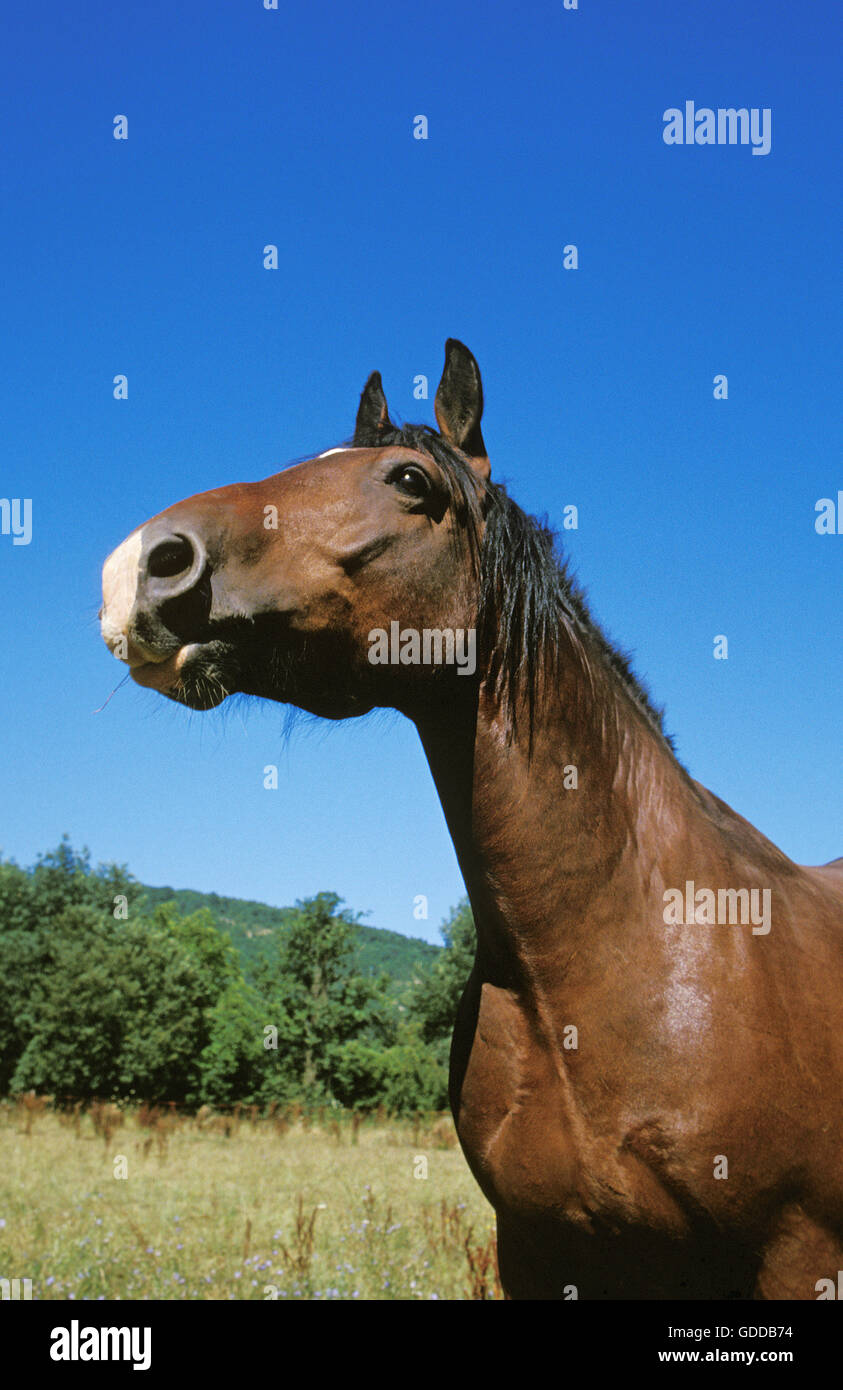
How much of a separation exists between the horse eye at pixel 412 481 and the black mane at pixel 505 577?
10 cm

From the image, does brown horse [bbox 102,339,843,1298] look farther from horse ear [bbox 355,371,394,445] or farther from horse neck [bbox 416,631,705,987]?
horse ear [bbox 355,371,394,445]

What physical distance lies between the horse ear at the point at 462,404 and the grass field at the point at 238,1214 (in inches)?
155

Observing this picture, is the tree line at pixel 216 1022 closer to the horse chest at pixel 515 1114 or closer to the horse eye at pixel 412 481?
the horse chest at pixel 515 1114

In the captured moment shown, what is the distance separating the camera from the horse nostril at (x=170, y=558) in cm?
239

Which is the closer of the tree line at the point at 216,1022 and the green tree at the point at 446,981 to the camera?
the tree line at the point at 216,1022

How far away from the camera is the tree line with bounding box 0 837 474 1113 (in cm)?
2967

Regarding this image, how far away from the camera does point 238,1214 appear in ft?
34.2

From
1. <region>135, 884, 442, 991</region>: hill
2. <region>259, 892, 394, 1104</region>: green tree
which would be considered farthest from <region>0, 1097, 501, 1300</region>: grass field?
<region>135, 884, 442, 991</region>: hill

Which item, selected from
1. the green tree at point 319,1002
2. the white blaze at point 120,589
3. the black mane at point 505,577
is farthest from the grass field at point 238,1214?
the green tree at point 319,1002

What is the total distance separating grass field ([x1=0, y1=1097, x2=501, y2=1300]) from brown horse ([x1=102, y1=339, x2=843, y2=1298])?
2629 mm

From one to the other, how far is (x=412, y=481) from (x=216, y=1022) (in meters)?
32.9

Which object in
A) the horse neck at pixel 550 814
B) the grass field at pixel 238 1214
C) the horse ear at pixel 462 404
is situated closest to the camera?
the horse neck at pixel 550 814

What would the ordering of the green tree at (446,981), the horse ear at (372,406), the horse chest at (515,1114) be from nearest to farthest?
1. the horse chest at (515,1114)
2. the horse ear at (372,406)
3. the green tree at (446,981)

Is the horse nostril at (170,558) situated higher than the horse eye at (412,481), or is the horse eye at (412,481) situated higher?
the horse eye at (412,481)
